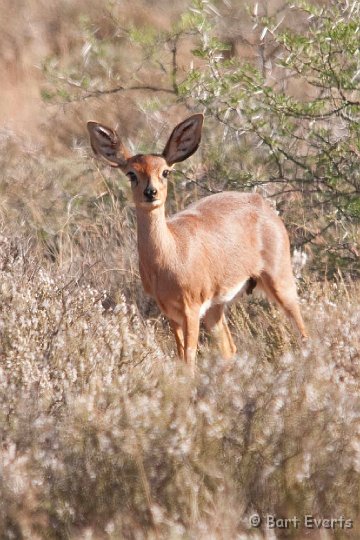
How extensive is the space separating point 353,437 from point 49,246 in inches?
215

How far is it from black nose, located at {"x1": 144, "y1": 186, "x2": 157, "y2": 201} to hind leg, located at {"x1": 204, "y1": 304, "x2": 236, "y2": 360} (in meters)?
1.30

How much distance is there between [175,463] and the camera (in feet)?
15.9

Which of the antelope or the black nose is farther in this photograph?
the antelope

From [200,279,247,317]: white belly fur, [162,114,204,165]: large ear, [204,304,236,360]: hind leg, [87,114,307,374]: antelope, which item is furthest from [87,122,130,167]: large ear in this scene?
[204,304,236,360]: hind leg

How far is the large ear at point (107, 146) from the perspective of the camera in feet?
24.7

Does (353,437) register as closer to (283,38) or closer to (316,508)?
(316,508)

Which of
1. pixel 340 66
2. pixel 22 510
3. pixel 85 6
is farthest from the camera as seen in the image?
pixel 85 6

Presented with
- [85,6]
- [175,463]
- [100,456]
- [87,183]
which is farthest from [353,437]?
[85,6]

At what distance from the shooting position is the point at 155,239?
7.20m

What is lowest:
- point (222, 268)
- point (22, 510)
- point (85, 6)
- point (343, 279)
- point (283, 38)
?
point (85, 6)

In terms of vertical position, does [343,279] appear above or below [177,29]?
below

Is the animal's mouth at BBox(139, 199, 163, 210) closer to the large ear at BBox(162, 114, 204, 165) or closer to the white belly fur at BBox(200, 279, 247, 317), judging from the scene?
the large ear at BBox(162, 114, 204, 165)

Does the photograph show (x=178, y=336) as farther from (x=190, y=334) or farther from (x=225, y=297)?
(x=225, y=297)

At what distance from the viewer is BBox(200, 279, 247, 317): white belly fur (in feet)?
24.8
